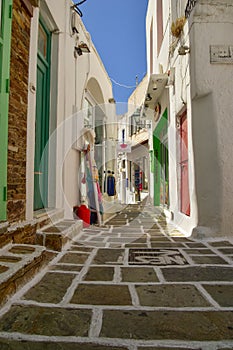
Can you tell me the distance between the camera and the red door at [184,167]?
14.9 feet

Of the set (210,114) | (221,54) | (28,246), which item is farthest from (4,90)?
(221,54)

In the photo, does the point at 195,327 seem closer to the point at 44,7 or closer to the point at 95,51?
the point at 44,7

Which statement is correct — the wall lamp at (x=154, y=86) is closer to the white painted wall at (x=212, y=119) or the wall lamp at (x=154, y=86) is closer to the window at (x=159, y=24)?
the window at (x=159, y=24)

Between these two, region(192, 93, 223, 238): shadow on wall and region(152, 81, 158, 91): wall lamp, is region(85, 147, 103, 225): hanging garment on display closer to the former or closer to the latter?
region(152, 81, 158, 91): wall lamp

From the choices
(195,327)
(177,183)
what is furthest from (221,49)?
(195,327)

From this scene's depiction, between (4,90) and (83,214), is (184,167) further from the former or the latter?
(4,90)

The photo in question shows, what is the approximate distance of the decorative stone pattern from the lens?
2586 millimetres

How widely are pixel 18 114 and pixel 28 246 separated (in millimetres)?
1382

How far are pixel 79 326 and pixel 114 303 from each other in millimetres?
328

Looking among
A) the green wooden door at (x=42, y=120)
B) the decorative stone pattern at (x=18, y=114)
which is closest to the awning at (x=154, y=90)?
the green wooden door at (x=42, y=120)

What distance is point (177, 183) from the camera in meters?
5.11

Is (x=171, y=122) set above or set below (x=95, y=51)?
below

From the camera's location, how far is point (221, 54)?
3.58 metres

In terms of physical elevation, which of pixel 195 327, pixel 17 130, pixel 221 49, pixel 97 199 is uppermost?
pixel 221 49
